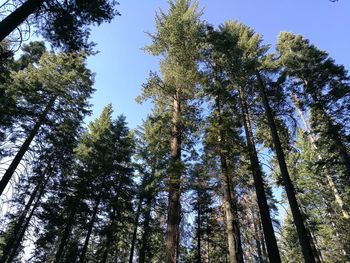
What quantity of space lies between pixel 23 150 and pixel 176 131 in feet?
29.0

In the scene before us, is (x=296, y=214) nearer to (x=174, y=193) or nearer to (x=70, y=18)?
(x=174, y=193)

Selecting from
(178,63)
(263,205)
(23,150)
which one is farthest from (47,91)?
(263,205)

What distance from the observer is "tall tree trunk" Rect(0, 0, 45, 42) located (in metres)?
6.29

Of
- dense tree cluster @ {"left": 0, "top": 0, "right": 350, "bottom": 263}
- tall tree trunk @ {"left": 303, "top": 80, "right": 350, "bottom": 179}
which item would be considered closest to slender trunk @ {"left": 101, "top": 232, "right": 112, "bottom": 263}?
dense tree cluster @ {"left": 0, "top": 0, "right": 350, "bottom": 263}

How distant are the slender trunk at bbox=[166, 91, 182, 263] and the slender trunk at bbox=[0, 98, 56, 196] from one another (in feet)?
27.2

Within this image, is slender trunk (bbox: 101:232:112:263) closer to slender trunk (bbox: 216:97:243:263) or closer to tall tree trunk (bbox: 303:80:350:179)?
slender trunk (bbox: 216:97:243:263)

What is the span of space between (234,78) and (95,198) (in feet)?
40.5

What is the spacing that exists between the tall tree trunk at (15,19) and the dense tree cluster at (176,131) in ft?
0.39

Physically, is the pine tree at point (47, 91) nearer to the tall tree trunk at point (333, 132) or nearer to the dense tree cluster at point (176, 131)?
the dense tree cluster at point (176, 131)

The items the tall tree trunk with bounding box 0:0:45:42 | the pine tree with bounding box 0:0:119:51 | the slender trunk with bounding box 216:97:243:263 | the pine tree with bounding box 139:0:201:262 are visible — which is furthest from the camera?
the pine tree with bounding box 139:0:201:262

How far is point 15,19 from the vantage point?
6539mm

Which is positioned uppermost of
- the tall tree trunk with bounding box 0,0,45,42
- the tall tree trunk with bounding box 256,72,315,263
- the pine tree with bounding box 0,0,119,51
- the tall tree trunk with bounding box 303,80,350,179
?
the tall tree trunk with bounding box 303,80,350,179

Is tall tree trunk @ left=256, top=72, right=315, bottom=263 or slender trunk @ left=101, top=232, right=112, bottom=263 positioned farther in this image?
slender trunk @ left=101, top=232, right=112, bottom=263

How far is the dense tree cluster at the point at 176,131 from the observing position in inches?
456
